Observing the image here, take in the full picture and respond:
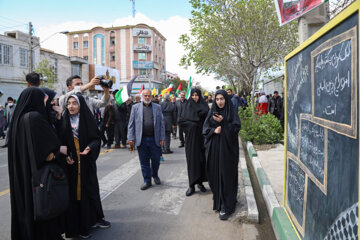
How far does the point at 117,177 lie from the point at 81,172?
2.80m

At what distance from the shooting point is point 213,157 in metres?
4.19

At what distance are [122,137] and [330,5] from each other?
821 cm

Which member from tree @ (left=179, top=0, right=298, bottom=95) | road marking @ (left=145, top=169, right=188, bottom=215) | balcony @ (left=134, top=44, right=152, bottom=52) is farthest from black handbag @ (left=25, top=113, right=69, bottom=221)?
balcony @ (left=134, top=44, right=152, bottom=52)

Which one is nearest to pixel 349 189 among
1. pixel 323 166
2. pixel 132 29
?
pixel 323 166

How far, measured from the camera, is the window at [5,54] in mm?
23264

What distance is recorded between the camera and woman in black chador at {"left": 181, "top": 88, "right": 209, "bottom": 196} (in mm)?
4934

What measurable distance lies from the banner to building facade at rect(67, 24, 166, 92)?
49319mm

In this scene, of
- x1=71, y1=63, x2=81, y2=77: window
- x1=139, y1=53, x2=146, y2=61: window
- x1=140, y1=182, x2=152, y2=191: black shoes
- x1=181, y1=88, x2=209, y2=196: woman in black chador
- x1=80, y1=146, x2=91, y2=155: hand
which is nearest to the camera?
x1=80, y1=146, x2=91, y2=155: hand

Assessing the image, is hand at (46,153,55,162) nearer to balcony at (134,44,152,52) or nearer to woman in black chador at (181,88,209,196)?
woman in black chador at (181,88,209,196)

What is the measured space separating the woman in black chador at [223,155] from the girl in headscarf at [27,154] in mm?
2101

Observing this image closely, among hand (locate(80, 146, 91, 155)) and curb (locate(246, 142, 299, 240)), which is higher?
hand (locate(80, 146, 91, 155))

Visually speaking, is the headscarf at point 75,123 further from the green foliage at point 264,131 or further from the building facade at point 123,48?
the building facade at point 123,48

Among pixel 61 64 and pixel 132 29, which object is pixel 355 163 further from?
pixel 132 29

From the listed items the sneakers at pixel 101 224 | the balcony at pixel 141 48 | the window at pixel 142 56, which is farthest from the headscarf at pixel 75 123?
the window at pixel 142 56
